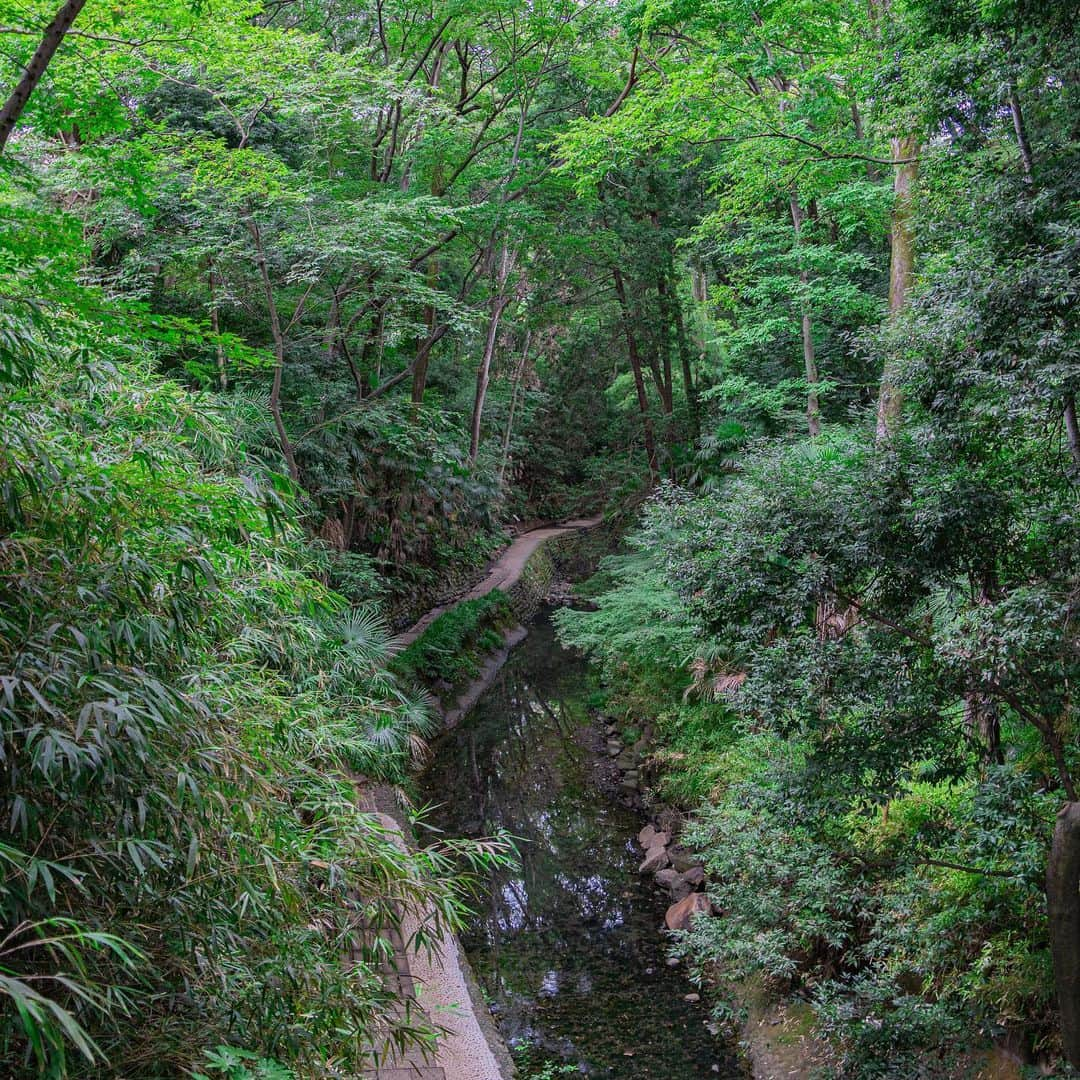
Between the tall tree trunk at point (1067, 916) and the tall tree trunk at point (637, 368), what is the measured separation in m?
16.4

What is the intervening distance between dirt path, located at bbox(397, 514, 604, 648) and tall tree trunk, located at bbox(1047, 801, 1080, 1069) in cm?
1051

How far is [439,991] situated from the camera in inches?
249

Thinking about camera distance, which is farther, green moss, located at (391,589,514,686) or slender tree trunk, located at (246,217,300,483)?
green moss, located at (391,589,514,686)

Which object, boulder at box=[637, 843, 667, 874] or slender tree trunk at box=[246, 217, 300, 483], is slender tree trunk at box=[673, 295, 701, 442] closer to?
slender tree trunk at box=[246, 217, 300, 483]

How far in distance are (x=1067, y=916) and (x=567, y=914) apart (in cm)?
544

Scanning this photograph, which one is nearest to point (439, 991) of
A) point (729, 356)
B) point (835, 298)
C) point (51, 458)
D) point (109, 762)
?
point (109, 762)

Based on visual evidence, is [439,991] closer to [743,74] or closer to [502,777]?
[502,777]

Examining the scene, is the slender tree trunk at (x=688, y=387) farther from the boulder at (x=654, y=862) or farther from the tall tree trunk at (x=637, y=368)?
the boulder at (x=654, y=862)

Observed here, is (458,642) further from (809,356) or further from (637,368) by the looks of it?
(637,368)

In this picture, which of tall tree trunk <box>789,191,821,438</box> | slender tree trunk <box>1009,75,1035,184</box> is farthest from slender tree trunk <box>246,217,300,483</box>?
slender tree trunk <box>1009,75,1035,184</box>

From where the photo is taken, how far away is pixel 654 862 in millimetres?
9094

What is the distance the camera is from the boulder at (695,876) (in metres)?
8.58

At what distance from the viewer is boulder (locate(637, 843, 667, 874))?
905cm

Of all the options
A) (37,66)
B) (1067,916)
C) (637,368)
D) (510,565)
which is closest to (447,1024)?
(1067,916)
